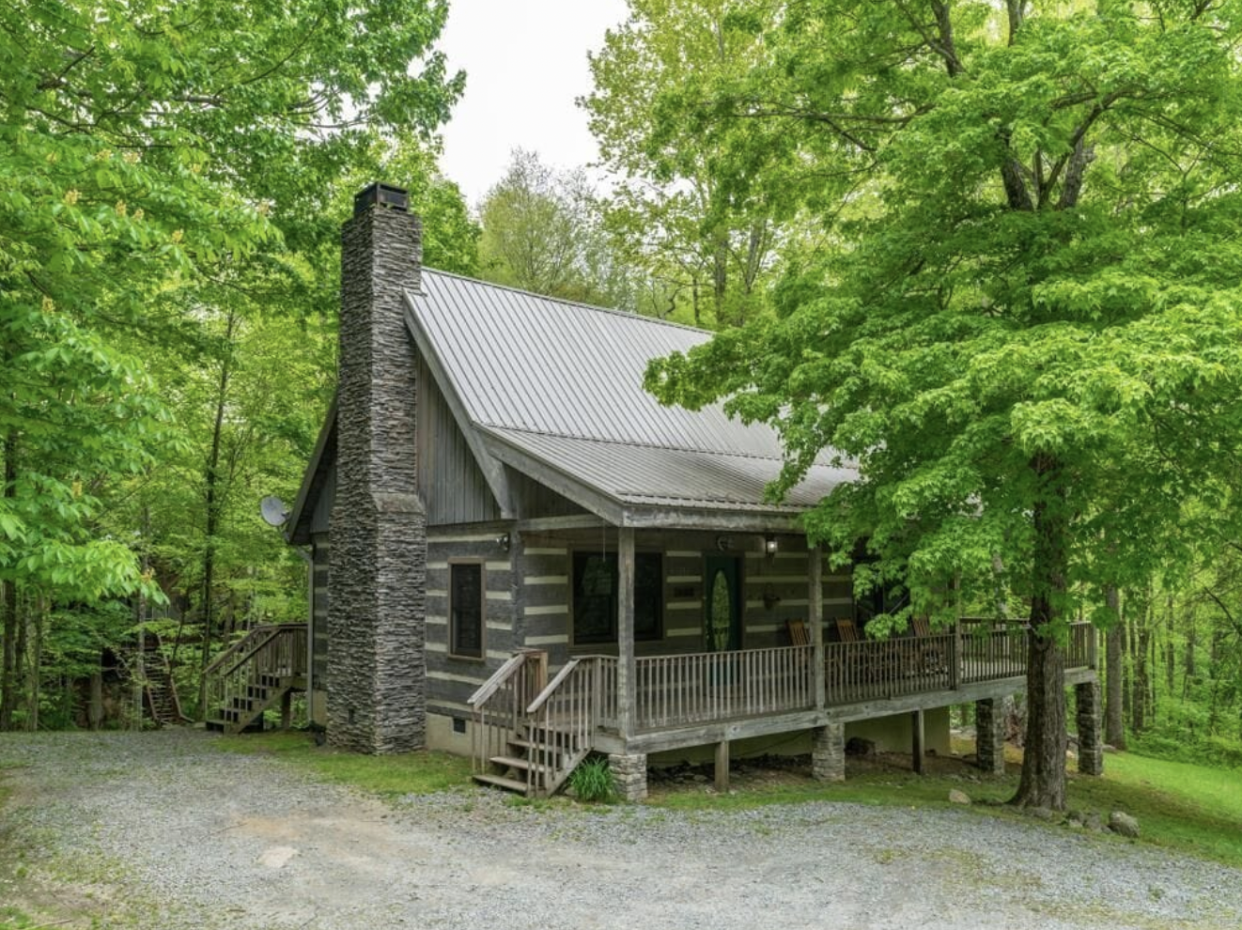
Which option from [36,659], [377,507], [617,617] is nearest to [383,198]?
[377,507]

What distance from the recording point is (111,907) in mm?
6660

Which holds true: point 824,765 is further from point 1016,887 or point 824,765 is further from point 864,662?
point 1016,887

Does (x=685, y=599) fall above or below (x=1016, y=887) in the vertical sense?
above

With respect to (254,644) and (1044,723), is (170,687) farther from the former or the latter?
(1044,723)

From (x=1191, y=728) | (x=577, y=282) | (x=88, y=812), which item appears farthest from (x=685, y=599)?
(x=1191, y=728)

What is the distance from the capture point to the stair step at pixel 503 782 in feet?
33.4

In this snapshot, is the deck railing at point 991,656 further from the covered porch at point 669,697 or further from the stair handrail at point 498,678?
the stair handrail at point 498,678

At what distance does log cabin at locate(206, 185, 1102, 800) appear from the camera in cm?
1077

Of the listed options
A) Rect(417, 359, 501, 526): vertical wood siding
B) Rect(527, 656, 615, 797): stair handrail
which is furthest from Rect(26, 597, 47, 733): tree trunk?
Rect(527, 656, 615, 797): stair handrail

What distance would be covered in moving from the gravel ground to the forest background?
90.2 inches

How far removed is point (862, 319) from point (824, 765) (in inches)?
237

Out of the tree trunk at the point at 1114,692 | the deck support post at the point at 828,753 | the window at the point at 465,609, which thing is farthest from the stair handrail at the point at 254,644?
the tree trunk at the point at 1114,692

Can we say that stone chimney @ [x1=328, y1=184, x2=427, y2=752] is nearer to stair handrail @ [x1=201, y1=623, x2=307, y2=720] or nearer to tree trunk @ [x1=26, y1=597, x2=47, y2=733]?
stair handrail @ [x1=201, y1=623, x2=307, y2=720]

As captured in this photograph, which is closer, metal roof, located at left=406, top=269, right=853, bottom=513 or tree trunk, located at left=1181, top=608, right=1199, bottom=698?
metal roof, located at left=406, top=269, right=853, bottom=513
